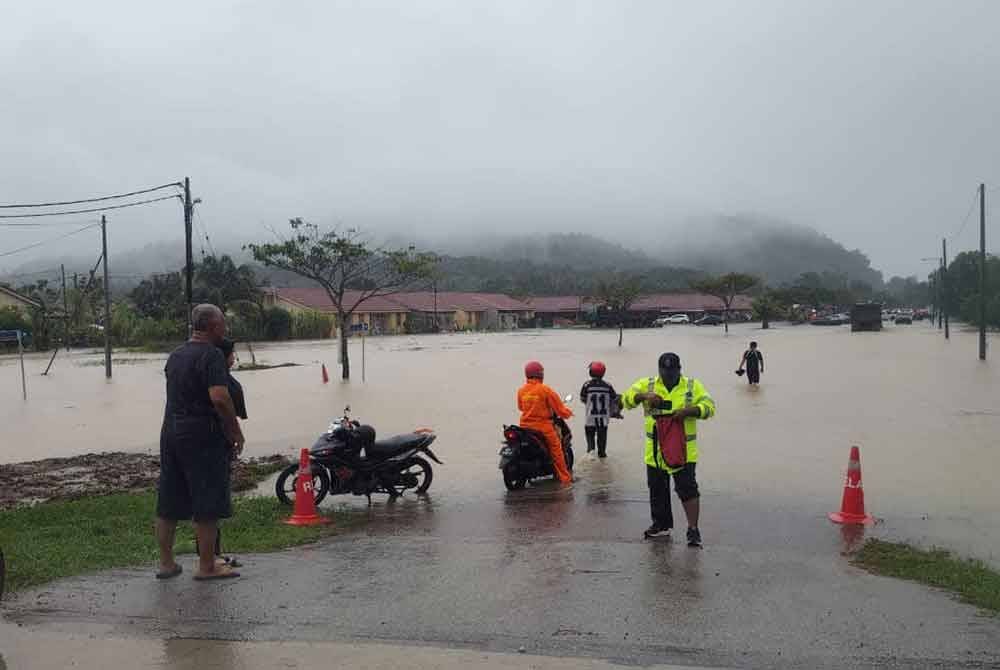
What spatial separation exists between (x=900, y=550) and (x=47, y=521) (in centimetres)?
746

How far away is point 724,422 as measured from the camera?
17234 millimetres

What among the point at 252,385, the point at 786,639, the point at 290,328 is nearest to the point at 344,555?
the point at 786,639

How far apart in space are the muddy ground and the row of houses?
63.3m

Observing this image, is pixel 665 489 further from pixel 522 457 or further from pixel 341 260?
pixel 341 260

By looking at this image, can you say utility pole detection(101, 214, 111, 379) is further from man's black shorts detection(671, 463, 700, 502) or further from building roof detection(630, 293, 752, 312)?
building roof detection(630, 293, 752, 312)

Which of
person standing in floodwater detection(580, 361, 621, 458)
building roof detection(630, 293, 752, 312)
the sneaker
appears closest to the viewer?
the sneaker

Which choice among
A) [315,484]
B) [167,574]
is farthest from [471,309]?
[167,574]

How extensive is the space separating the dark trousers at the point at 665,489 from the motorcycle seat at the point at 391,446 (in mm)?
3219

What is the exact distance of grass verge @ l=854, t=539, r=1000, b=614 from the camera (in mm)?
5672

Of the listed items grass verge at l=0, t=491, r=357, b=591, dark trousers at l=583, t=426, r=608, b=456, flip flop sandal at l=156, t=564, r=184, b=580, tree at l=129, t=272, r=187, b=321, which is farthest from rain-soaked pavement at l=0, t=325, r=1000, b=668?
tree at l=129, t=272, r=187, b=321

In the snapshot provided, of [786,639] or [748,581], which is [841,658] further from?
[748,581]

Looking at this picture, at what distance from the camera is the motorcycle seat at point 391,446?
9.45 m

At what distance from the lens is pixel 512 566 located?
6375 millimetres

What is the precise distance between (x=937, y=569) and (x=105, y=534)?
6657mm
